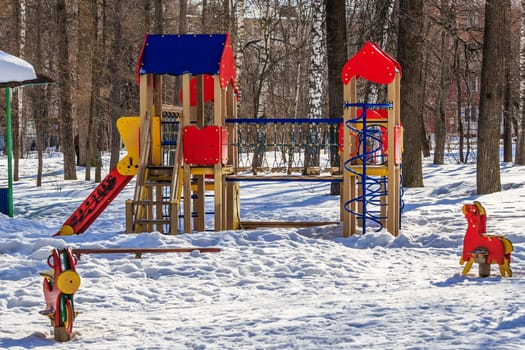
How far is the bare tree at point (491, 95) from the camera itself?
15.5 metres

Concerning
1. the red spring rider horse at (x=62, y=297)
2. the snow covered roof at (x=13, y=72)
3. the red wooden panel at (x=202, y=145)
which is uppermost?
the snow covered roof at (x=13, y=72)

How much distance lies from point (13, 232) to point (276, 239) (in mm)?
4514

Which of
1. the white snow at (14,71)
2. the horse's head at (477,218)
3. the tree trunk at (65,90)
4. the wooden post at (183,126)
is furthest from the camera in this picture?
the tree trunk at (65,90)

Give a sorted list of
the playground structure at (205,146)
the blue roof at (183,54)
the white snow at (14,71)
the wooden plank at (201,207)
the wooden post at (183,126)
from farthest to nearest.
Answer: the white snow at (14,71) → the wooden plank at (201,207) → the blue roof at (183,54) → the wooden post at (183,126) → the playground structure at (205,146)

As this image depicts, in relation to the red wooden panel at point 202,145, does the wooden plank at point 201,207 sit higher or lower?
lower

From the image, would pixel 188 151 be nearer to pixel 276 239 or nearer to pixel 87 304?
pixel 276 239

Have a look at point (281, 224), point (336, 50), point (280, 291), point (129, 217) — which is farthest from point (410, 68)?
point (280, 291)

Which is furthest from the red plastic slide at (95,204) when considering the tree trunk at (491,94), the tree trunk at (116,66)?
the tree trunk at (116,66)

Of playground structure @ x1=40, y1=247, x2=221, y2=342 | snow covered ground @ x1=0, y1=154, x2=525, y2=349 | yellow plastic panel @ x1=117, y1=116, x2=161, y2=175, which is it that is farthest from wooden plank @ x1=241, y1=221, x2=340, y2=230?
playground structure @ x1=40, y1=247, x2=221, y2=342

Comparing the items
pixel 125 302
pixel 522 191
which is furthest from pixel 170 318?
pixel 522 191

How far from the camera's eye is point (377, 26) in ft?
58.1

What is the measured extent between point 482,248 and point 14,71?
976 cm

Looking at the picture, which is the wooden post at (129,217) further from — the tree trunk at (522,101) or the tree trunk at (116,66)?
the tree trunk at (522,101)

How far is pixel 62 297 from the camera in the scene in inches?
229
